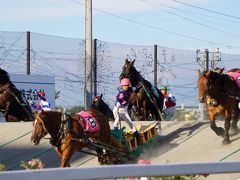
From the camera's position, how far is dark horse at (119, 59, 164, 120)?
17938 millimetres

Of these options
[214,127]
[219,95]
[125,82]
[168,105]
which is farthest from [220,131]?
[168,105]

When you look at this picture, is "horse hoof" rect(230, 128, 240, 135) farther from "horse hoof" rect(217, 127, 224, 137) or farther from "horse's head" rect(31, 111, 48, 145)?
"horse's head" rect(31, 111, 48, 145)

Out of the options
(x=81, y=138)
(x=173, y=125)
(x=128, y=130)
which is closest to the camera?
(x=81, y=138)

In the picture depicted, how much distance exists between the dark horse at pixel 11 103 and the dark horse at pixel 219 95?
23.1 feet

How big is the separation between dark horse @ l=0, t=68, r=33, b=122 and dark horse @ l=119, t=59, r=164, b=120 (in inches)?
153

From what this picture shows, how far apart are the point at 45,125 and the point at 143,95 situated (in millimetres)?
5246

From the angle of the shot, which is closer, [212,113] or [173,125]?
[212,113]

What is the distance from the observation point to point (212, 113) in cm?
→ 1568

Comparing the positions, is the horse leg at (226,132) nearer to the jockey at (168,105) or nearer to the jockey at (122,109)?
the jockey at (122,109)

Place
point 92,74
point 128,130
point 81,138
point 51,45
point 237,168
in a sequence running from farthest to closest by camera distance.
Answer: point 51,45
point 92,74
point 128,130
point 81,138
point 237,168

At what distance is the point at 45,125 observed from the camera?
1359 cm

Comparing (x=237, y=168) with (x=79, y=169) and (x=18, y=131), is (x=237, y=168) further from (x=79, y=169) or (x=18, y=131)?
(x=18, y=131)

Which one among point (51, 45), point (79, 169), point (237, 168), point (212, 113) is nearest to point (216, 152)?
point (212, 113)

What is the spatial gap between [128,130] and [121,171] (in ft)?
40.4
